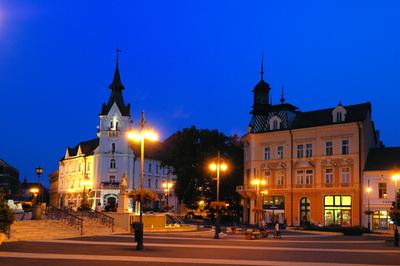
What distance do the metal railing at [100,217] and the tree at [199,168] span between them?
28.8m

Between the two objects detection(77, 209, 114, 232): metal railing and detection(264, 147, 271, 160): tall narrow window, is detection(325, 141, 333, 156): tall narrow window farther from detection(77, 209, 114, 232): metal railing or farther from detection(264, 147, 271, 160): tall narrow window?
detection(77, 209, 114, 232): metal railing

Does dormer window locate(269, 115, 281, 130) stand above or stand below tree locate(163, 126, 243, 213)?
above

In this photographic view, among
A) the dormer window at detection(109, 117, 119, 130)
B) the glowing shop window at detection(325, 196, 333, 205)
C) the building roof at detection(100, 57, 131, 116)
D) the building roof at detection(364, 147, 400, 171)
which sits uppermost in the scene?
the building roof at detection(100, 57, 131, 116)

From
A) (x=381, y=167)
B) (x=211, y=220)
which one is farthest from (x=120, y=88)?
(x=381, y=167)

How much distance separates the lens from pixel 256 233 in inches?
1502

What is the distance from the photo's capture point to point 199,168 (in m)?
72.3

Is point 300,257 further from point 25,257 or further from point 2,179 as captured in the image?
point 2,179

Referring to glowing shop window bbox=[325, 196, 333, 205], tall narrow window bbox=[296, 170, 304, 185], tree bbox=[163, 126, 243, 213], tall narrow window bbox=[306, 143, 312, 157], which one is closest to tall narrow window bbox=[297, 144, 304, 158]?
tall narrow window bbox=[306, 143, 312, 157]

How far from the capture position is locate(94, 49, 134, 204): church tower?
320 ft

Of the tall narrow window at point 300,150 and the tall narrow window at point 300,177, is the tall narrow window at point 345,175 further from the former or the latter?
the tall narrow window at point 300,150

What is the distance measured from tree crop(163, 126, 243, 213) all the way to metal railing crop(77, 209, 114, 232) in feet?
94.4

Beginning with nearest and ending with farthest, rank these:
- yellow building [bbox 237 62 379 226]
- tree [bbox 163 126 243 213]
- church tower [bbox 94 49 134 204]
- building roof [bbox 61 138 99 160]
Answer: yellow building [bbox 237 62 379 226] → tree [bbox 163 126 243 213] → church tower [bbox 94 49 134 204] → building roof [bbox 61 138 99 160]

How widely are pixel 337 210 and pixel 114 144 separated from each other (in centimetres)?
4765

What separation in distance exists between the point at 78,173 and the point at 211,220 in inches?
1678
